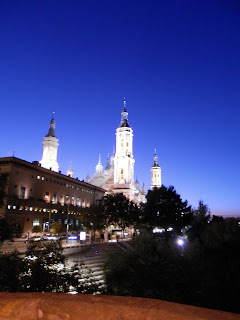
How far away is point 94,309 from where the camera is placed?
3.37m

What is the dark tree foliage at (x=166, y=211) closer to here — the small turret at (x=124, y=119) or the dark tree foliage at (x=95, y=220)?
the dark tree foliage at (x=95, y=220)

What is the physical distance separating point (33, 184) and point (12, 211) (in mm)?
9553

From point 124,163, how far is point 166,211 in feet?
137

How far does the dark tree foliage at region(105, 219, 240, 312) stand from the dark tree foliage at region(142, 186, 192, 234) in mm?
42521

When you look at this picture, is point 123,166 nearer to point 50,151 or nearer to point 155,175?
point 50,151

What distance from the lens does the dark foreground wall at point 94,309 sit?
316cm

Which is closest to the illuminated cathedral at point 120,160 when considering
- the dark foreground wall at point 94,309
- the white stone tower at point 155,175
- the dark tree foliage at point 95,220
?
the white stone tower at point 155,175

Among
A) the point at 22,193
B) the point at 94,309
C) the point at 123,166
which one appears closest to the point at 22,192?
the point at 22,193

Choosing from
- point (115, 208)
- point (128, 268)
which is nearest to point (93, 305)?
point (128, 268)

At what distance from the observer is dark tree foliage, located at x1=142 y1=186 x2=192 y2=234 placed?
200 ft

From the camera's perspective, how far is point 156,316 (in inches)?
125

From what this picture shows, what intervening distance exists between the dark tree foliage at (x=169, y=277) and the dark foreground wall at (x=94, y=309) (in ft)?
34.0

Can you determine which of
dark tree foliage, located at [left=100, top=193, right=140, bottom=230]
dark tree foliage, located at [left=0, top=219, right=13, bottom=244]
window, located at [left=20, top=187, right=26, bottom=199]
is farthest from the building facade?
dark tree foliage, located at [left=0, top=219, right=13, bottom=244]

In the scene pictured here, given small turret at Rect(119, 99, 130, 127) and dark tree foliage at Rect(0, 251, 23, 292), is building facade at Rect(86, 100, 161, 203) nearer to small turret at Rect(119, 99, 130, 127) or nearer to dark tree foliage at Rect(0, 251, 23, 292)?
small turret at Rect(119, 99, 130, 127)
